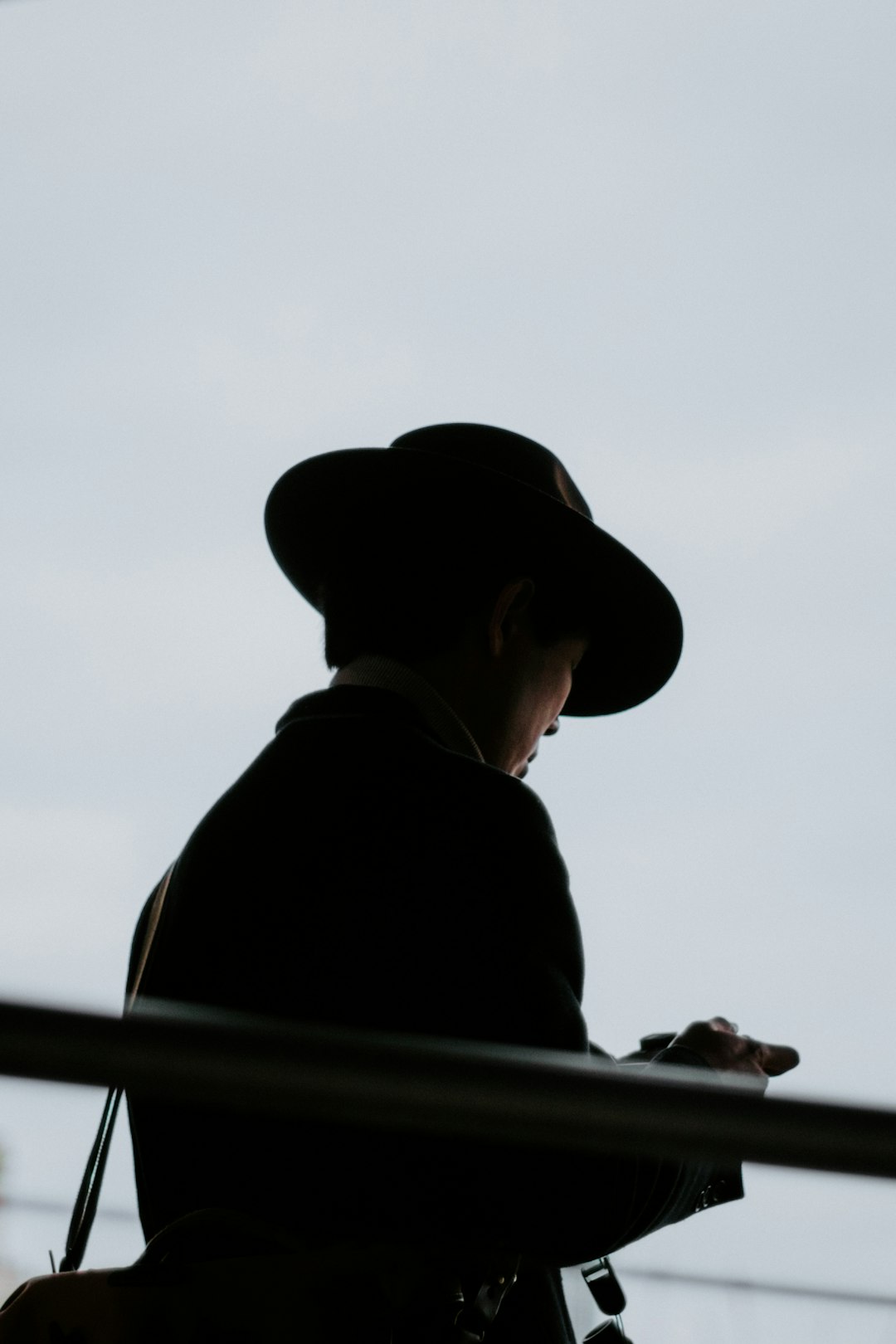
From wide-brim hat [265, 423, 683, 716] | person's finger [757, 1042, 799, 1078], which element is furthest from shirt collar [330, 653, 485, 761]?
person's finger [757, 1042, 799, 1078]

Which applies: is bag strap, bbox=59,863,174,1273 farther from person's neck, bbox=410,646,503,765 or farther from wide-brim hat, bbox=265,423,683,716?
wide-brim hat, bbox=265,423,683,716

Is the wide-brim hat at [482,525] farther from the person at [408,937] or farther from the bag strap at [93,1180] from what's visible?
the bag strap at [93,1180]

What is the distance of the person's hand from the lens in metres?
1.16

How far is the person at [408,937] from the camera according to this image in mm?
1021

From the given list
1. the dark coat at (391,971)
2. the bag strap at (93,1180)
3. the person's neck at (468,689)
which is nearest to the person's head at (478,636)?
the person's neck at (468,689)

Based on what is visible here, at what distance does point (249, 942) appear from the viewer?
3.62 feet

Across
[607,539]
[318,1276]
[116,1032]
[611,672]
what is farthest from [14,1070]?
[611,672]

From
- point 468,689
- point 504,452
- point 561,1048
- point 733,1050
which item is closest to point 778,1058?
point 733,1050

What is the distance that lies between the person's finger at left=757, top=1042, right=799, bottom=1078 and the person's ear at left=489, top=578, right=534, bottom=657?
45 cm

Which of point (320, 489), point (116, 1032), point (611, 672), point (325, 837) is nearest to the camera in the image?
point (116, 1032)

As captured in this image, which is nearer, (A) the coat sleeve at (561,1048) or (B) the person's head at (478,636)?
(A) the coat sleeve at (561,1048)

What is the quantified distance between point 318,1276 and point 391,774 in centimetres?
39

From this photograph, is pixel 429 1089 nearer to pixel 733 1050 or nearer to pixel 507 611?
pixel 733 1050

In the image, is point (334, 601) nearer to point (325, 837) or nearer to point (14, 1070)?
point (325, 837)
